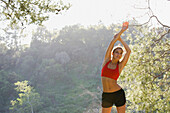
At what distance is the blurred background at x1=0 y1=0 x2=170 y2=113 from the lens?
4.80m

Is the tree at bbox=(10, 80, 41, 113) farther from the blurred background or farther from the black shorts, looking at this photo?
the black shorts

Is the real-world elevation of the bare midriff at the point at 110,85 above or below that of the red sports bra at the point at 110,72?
below

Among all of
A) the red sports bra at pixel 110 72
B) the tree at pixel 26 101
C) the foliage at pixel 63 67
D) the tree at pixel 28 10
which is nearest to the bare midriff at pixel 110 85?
the red sports bra at pixel 110 72

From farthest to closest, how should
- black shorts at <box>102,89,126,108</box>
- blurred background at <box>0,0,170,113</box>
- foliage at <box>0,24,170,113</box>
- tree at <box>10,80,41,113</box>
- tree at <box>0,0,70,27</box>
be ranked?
foliage at <box>0,24,170,113</box> → tree at <box>10,80,41,113</box> → blurred background at <box>0,0,170,113</box> → tree at <box>0,0,70,27</box> → black shorts at <box>102,89,126,108</box>

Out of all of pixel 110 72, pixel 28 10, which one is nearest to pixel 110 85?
pixel 110 72

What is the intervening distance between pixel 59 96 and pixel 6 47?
1117 cm

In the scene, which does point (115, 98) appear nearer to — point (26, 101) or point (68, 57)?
point (26, 101)

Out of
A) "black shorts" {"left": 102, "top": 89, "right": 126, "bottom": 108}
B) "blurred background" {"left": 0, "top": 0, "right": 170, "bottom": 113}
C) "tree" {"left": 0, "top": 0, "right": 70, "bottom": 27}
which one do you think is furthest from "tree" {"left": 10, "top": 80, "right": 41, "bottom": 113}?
"black shorts" {"left": 102, "top": 89, "right": 126, "bottom": 108}

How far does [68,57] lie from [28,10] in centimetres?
2606

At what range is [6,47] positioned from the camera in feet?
97.8

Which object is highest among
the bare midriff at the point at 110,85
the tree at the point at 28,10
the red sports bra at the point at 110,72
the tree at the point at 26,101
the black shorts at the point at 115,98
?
the tree at the point at 28,10

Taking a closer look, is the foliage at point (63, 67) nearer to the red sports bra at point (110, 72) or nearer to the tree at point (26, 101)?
the tree at point (26, 101)

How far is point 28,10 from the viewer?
3.71m

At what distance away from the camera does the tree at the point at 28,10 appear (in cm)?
365
